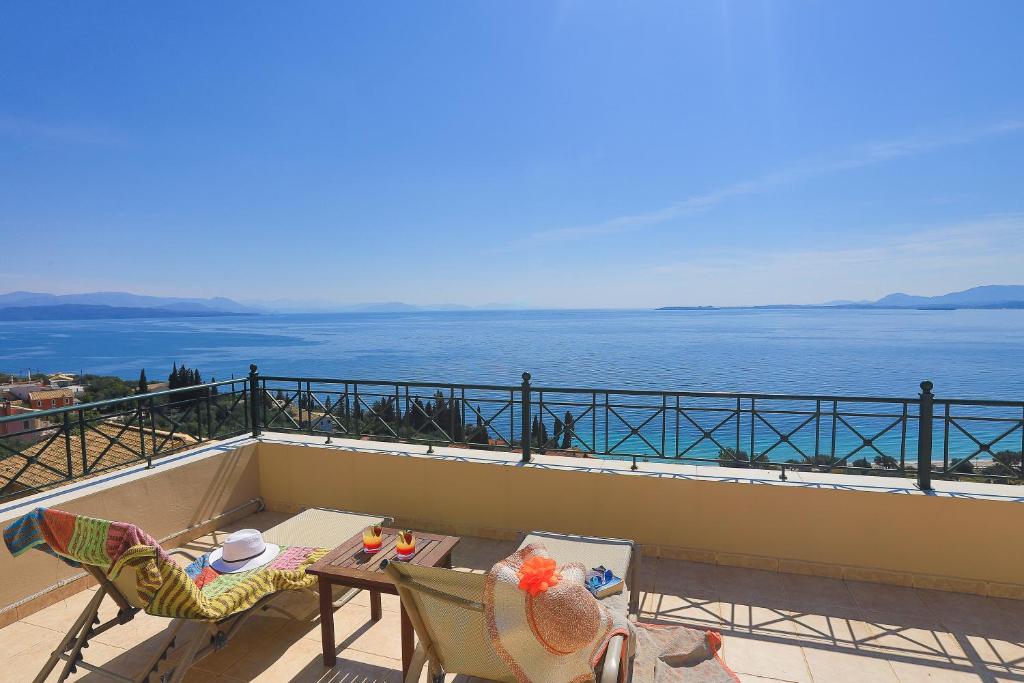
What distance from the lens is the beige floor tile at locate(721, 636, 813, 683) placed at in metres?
2.79

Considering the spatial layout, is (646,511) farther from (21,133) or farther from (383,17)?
(21,133)

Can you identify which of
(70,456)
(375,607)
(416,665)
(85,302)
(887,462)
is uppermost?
(85,302)

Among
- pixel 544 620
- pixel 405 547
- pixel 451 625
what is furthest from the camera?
pixel 405 547

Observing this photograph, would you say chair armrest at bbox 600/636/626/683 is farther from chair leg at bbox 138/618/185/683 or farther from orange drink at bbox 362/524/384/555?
chair leg at bbox 138/618/185/683

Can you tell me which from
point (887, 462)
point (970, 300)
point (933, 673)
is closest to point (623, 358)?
point (887, 462)

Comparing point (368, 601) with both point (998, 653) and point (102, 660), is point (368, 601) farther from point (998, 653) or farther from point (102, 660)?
point (998, 653)

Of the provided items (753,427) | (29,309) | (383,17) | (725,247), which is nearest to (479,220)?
(725,247)

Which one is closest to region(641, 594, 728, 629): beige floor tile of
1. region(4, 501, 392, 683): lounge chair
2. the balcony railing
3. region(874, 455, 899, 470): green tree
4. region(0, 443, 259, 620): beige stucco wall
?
the balcony railing

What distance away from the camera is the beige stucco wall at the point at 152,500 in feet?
11.0

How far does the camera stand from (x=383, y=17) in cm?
870

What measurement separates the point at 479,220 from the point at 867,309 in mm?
136866

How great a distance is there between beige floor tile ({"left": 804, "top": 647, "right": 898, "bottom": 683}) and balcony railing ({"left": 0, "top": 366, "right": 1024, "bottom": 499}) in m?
1.38

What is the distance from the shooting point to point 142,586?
2303 mm

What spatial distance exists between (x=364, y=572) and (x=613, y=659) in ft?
5.20
